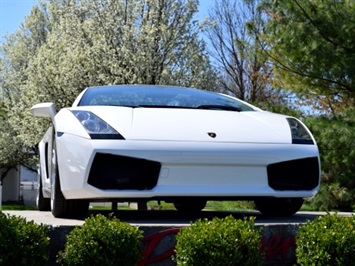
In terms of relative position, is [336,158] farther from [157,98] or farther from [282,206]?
[157,98]

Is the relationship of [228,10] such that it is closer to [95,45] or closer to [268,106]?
[95,45]

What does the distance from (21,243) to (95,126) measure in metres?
1.14

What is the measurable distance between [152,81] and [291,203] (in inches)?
642

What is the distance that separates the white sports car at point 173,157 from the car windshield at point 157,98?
222 mm

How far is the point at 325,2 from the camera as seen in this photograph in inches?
458

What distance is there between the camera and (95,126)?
13.9ft

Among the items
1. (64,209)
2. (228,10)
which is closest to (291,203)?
(64,209)

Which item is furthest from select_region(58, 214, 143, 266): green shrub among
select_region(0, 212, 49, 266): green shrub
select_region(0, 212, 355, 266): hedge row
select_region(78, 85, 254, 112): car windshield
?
select_region(78, 85, 254, 112): car windshield

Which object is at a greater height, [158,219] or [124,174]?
[124,174]

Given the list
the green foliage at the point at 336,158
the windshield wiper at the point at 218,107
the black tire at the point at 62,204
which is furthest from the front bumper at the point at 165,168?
the green foliage at the point at 336,158

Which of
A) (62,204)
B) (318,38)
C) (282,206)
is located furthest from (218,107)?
(318,38)

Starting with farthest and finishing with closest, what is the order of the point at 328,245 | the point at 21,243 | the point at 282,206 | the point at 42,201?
1. the point at 42,201
2. the point at 282,206
3. the point at 328,245
4. the point at 21,243

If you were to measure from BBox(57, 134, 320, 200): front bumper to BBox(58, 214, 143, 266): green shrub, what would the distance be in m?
0.67

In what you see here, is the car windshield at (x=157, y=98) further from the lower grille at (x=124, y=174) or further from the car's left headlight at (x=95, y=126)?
the lower grille at (x=124, y=174)
